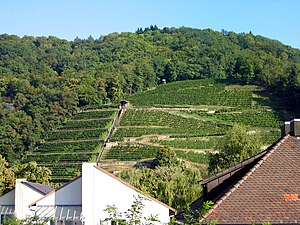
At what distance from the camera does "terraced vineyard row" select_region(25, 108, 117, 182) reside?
86812mm

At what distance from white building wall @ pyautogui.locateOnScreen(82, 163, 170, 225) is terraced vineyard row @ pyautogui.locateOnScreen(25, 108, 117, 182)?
61.1 meters

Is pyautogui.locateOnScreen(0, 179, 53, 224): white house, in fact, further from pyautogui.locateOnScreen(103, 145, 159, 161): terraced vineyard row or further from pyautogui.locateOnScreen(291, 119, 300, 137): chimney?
pyautogui.locateOnScreen(103, 145, 159, 161): terraced vineyard row

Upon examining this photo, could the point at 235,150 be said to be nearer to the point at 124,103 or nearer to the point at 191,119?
the point at 191,119

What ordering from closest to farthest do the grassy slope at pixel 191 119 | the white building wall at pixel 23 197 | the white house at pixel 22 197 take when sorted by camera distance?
the white building wall at pixel 23 197
the white house at pixel 22 197
the grassy slope at pixel 191 119

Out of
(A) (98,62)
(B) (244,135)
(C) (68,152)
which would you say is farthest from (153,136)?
(A) (98,62)

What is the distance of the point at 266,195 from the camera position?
→ 472 inches

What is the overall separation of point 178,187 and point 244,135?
24.8ft

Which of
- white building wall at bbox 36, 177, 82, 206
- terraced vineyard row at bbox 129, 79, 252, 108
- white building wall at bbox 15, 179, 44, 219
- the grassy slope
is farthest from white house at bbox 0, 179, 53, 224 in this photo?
terraced vineyard row at bbox 129, 79, 252, 108

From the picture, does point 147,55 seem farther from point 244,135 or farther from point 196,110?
point 244,135

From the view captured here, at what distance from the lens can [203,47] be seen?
177375 millimetres

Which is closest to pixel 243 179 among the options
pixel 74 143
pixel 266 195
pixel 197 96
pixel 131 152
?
pixel 266 195

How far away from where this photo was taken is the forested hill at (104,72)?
114 metres

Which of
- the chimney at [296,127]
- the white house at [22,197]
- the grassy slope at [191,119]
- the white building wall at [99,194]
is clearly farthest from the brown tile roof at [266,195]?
the grassy slope at [191,119]

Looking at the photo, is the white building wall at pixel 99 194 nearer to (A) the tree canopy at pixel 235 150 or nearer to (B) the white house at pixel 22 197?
(B) the white house at pixel 22 197
